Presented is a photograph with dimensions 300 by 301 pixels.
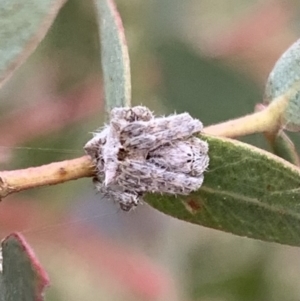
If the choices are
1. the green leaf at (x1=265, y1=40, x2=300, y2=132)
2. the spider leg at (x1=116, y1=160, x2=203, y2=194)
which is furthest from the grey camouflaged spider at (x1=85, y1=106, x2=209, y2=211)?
the green leaf at (x1=265, y1=40, x2=300, y2=132)

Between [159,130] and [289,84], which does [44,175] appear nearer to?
[159,130]

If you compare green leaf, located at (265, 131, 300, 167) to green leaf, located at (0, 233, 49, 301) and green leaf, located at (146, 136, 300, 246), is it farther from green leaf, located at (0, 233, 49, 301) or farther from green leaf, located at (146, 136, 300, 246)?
green leaf, located at (0, 233, 49, 301)

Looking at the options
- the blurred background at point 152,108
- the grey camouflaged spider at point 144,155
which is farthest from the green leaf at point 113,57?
the blurred background at point 152,108

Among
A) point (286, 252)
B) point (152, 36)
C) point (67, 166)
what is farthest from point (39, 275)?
point (286, 252)

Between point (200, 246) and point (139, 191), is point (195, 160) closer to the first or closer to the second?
point (139, 191)

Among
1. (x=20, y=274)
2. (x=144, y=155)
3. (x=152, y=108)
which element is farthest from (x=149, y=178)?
(x=152, y=108)
